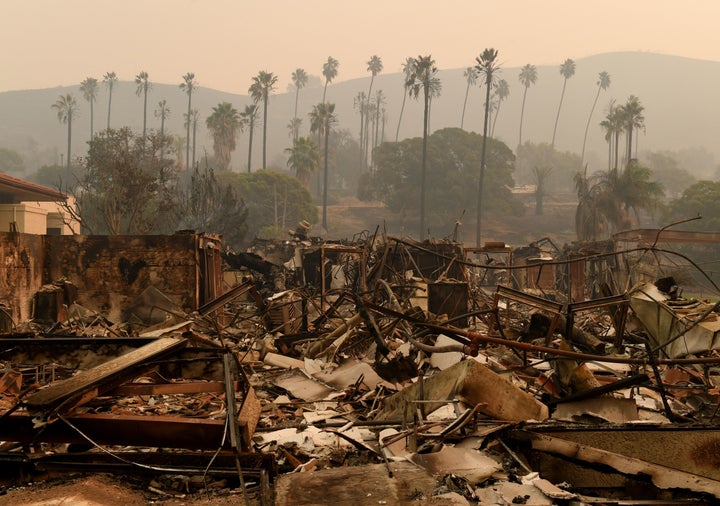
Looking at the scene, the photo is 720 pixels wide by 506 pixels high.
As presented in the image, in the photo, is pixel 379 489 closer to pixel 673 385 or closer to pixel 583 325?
pixel 673 385

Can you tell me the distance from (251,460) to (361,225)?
6382 centimetres

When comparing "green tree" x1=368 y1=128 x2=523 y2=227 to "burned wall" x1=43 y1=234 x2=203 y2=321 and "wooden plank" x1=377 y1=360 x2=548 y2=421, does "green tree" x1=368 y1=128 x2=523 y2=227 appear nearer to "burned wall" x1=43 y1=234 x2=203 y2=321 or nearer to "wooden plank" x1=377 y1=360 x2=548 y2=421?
"burned wall" x1=43 y1=234 x2=203 y2=321

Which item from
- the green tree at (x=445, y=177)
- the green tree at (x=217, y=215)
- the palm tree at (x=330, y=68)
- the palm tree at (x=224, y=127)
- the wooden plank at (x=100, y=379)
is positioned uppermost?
the palm tree at (x=330, y=68)

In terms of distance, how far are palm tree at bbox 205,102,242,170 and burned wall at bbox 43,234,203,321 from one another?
192 ft

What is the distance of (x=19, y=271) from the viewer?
11.8 m

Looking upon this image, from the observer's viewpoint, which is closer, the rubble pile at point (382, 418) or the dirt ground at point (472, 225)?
the rubble pile at point (382, 418)

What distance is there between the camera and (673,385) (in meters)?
6.88

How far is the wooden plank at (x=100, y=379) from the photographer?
134 inches

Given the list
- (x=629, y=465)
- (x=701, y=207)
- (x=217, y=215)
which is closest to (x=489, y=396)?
(x=629, y=465)

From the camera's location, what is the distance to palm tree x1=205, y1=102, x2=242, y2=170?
69.1 meters

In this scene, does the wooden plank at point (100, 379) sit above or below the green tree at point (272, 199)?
below

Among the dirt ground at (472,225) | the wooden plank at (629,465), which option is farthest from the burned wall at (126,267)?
the dirt ground at (472,225)

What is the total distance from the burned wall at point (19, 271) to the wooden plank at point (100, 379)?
8.57 m

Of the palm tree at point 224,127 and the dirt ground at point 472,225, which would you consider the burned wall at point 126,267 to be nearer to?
the dirt ground at point 472,225
